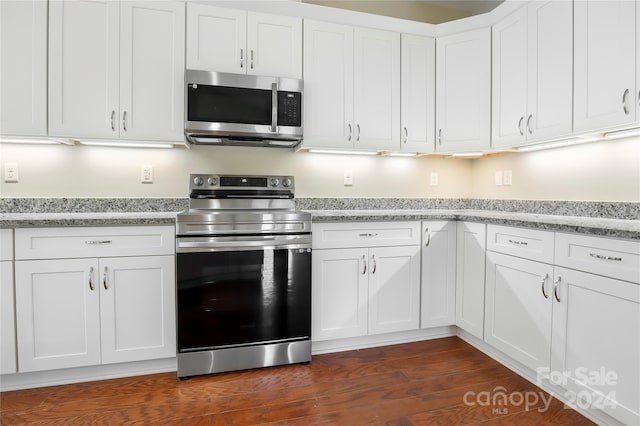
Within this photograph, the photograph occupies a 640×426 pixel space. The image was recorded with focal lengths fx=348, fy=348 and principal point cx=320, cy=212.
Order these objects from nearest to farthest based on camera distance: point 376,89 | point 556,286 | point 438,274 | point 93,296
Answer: point 556,286, point 93,296, point 438,274, point 376,89

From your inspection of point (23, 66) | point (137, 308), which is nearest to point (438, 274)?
point (137, 308)

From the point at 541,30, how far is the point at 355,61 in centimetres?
119

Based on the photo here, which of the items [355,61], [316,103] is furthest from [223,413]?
[355,61]

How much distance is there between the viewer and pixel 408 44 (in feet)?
8.79

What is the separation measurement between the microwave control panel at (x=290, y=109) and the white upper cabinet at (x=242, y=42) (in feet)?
0.64

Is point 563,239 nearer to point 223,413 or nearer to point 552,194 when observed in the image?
point 552,194

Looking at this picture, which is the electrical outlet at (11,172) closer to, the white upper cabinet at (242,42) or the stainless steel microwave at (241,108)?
the stainless steel microwave at (241,108)

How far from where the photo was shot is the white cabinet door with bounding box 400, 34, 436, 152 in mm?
2686

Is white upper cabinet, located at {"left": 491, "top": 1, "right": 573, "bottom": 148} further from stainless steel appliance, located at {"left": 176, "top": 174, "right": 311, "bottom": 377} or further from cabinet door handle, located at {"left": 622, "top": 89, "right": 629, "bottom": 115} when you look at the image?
stainless steel appliance, located at {"left": 176, "top": 174, "right": 311, "bottom": 377}

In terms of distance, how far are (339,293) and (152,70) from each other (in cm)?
188

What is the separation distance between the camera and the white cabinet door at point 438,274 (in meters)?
2.45

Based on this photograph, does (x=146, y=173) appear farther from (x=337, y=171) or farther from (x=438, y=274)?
(x=438, y=274)

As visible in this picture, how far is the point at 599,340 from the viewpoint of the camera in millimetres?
1498

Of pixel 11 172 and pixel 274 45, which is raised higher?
pixel 274 45
